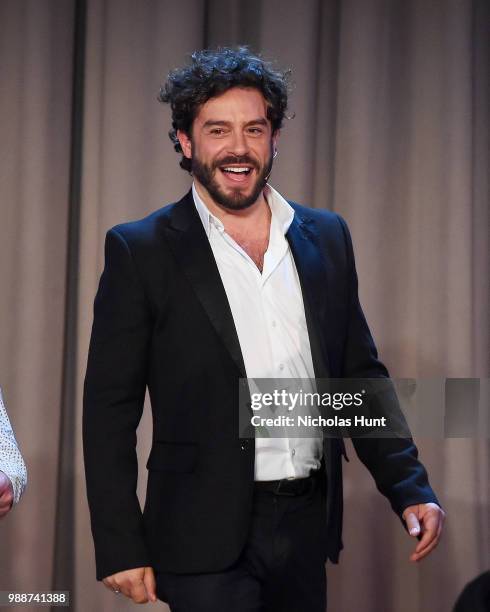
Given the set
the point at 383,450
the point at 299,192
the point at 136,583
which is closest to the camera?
the point at 136,583

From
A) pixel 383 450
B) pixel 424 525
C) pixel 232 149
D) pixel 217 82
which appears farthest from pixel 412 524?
pixel 217 82

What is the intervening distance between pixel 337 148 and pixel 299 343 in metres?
1.37

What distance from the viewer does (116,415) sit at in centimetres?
206

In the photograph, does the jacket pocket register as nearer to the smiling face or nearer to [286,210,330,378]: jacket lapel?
[286,210,330,378]: jacket lapel

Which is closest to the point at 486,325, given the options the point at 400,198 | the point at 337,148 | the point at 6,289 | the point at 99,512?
the point at 400,198

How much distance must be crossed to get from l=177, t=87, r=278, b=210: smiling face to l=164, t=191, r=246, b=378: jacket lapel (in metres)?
0.08

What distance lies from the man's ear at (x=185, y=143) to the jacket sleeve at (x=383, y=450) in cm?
40

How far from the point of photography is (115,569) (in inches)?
79.0

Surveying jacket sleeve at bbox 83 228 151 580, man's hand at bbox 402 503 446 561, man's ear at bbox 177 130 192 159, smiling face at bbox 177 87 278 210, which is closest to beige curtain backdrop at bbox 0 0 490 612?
man's ear at bbox 177 130 192 159

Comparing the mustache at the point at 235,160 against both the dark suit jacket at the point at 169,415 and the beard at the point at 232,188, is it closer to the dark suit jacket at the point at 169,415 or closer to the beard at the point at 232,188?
the beard at the point at 232,188

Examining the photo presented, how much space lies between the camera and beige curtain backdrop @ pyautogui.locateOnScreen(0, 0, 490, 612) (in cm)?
314

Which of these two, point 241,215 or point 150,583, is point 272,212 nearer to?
point 241,215

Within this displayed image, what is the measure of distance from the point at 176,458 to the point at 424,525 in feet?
1.76

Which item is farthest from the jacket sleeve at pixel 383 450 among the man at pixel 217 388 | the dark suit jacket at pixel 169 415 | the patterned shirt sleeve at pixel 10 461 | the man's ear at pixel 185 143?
the patterned shirt sleeve at pixel 10 461
